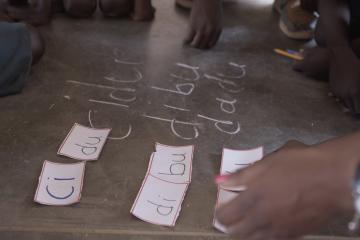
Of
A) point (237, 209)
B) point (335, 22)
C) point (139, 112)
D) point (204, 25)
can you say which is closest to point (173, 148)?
point (139, 112)

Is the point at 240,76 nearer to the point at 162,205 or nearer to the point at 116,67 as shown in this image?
the point at 116,67

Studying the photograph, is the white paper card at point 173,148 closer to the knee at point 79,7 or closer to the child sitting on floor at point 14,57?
the child sitting on floor at point 14,57

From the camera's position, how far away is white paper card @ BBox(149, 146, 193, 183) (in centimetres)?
88

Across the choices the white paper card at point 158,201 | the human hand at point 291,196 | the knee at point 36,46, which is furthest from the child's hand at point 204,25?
the human hand at point 291,196

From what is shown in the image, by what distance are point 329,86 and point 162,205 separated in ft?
2.23

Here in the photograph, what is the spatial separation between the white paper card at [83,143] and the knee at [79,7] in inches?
23.5

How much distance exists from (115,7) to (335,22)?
698 millimetres

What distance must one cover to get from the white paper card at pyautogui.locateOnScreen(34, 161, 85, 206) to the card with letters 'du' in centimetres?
12

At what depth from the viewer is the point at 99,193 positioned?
0.83 meters

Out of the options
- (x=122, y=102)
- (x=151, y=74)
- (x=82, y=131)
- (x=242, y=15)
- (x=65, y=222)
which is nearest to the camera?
(x=65, y=222)

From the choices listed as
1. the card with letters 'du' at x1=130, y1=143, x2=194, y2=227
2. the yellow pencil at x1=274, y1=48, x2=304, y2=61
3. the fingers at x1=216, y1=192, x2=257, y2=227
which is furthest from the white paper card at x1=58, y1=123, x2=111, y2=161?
the yellow pencil at x1=274, y1=48, x2=304, y2=61

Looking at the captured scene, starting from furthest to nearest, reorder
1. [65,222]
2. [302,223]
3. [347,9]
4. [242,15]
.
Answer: [242,15] → [347,9] → [65,222] → [302,223]

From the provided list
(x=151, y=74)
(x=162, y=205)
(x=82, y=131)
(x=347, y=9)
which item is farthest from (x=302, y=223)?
(x=347, y=9)

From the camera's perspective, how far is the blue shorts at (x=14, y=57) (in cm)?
105
